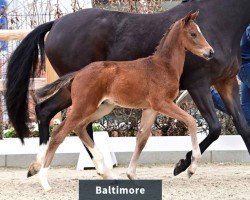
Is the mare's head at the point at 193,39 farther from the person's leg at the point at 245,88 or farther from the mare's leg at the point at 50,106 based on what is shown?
the person's leg at the point at 245,88

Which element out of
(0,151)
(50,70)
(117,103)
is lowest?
(0,151)

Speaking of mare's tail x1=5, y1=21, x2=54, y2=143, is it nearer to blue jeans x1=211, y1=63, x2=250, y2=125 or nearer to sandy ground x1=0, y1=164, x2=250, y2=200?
sandy ground x1=0, y1=164, x2=250, y2=200

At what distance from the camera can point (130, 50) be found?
25.3 ft

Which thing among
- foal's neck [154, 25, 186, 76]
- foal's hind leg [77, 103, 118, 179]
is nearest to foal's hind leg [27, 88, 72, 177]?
foal's hind leg [77, 103, 118, 179]

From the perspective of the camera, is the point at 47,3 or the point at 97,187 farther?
the point at 47,3

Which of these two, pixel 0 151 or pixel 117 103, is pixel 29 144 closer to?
pixel 0 151

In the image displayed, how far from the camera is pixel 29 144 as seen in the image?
9.45 meters

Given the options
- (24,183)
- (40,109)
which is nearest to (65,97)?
(40,109)

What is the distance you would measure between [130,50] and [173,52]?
0.86 meters

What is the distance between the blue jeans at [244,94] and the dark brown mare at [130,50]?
0.60 metres

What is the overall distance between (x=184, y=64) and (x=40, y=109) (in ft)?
4.61

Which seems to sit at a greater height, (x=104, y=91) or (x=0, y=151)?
(x=104, y=91)

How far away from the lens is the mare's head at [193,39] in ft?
21.9

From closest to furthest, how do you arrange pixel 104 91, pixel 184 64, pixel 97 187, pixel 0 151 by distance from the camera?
pixel 97 187 → pixel 104 91 → pixel 184 64 → pixel 0 151
